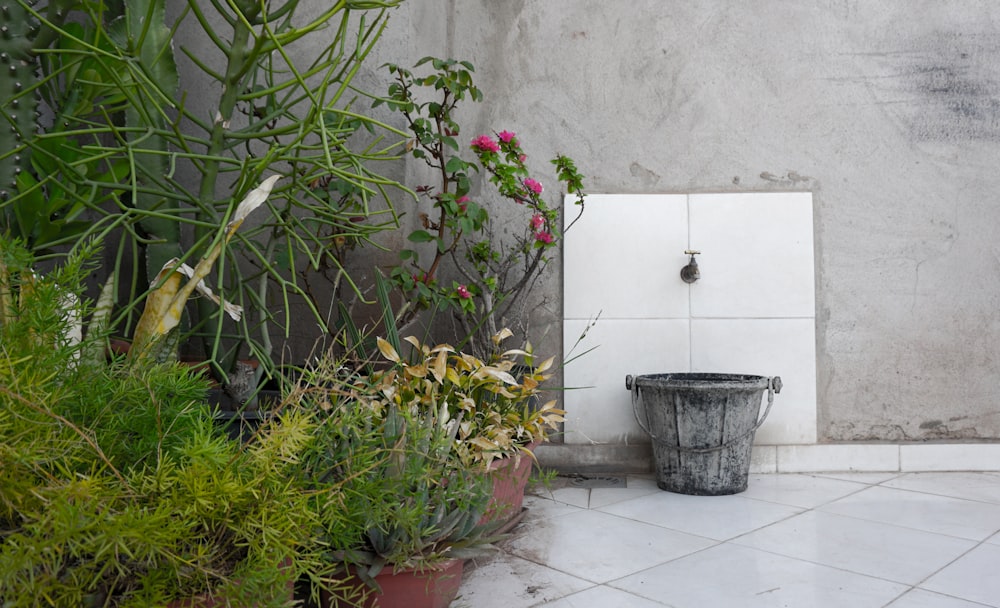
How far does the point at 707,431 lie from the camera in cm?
238

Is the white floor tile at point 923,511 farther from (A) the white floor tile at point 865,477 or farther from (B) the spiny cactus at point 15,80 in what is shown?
(B) the spiny cactus at point 15,80

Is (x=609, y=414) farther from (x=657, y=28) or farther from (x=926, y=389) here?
(x=657, y=28)

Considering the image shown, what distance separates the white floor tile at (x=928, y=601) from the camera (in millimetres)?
1432

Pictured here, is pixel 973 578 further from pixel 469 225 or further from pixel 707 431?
pixel 469 225

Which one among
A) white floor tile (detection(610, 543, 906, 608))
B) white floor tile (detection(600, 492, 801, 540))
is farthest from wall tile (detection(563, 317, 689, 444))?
white floor tile (detection(610, 543, 906, 608))

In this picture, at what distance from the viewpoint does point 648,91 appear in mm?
2738

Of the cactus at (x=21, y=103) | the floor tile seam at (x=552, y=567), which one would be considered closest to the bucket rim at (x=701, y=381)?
the floor tile seam at (x=552, y=567)

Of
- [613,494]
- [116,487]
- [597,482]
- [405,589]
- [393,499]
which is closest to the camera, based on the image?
[116,487]

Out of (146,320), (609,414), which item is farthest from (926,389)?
(146,320)

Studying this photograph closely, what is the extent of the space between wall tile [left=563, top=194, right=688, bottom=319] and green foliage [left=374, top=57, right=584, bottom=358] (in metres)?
0.11

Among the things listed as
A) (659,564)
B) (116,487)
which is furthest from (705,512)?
(116,487)

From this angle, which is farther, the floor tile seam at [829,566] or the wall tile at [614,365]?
the wall tile at [614,365]

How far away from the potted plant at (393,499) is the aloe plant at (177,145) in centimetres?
19

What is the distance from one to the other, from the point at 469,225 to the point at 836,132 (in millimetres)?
1572
